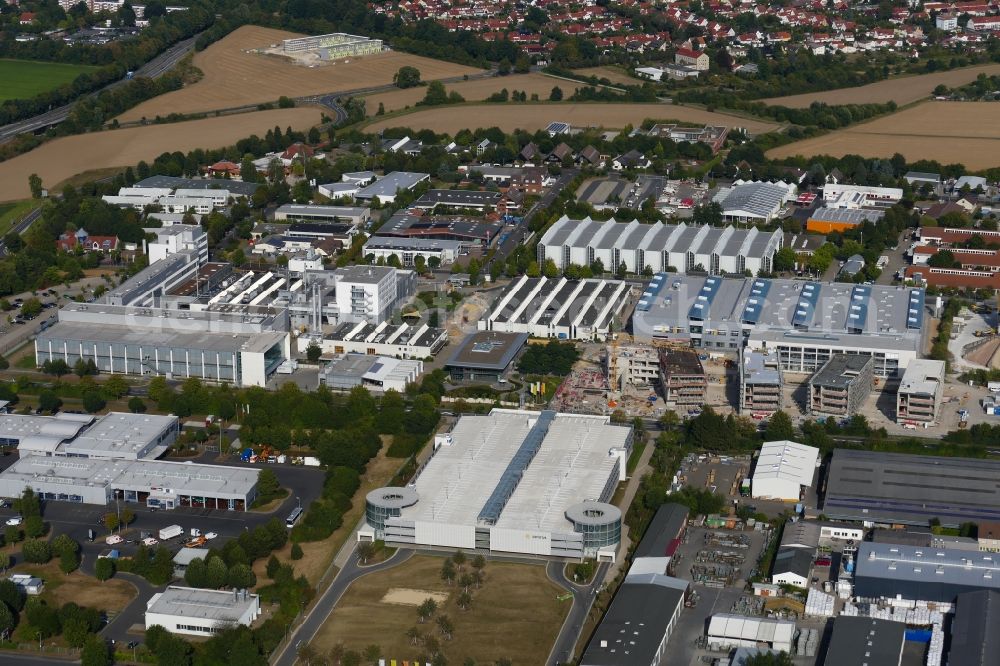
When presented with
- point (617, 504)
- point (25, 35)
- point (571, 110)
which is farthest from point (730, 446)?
point (25, 35)

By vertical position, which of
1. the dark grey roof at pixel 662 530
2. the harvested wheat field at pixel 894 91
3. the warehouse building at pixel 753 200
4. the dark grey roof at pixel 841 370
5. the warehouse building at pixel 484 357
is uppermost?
the harvested wheat field at pixel 894 91

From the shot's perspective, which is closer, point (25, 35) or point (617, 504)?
point (617, 504)

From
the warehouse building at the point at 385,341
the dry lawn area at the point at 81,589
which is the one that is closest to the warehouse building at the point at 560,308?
the warehouse building at the point at 385,341

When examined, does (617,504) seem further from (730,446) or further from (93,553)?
(93,553)

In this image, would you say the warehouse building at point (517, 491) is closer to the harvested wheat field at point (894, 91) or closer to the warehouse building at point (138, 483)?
the warehouse building at point (138, 483)

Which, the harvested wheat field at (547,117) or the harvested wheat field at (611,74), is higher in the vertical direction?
the harvested wheat field at (611,74)

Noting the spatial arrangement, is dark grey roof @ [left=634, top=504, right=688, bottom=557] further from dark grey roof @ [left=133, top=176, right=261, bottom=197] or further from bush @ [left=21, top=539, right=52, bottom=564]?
dark grey roof @ [left=133, top=176, right=261, bottom=197]

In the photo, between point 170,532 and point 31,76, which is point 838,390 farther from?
point 31,76
